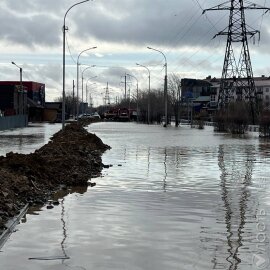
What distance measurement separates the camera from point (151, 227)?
29.7 feet

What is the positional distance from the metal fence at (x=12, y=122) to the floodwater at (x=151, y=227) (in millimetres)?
41099

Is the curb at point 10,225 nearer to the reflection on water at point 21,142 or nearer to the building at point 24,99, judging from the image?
the reflection on water at point 21,142

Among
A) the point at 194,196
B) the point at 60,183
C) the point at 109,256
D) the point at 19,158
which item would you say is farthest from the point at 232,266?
the point at 19,158

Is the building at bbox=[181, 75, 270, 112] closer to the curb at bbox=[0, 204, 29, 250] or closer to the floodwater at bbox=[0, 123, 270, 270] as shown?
the floodwater at bbox=[0, 123, 270, 270]

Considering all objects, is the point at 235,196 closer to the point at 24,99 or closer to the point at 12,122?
the point at 12,122

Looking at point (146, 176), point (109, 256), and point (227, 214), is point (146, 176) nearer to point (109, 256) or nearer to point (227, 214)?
point (227, 214)

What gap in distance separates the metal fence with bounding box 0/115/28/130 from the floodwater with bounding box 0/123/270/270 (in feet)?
135

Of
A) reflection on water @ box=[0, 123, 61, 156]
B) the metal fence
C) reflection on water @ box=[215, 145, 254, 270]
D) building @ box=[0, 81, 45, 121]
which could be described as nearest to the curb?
reflection on water @ box=[215, 145, 254, 270]

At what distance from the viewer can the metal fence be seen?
55281 millimetres

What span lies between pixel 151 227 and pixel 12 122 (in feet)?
176

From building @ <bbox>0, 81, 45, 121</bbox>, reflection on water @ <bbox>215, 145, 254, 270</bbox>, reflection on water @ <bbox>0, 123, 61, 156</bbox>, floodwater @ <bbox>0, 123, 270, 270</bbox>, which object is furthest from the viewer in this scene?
building @ <bbox>0, 81, 45, 121</bbox>

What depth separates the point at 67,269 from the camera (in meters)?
6.58

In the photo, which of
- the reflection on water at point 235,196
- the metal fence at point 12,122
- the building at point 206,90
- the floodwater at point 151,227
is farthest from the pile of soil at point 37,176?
the building at point 206,90

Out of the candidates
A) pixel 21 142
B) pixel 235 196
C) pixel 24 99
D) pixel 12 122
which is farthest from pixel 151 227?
pixel 24 99
